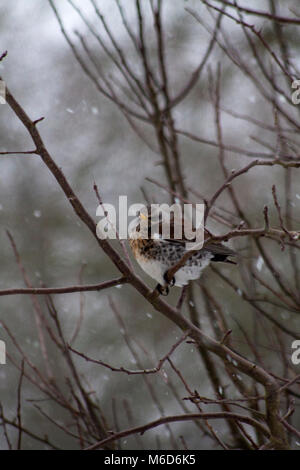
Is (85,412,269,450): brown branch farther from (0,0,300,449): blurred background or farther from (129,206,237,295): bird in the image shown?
(0,0,300,449): blurred background

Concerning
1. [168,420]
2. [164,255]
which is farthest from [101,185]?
[168,420]

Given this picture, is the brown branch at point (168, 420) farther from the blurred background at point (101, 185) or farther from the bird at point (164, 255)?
the blurred background at point (101, 185)

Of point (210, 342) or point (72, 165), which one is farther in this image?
point (72, 165)

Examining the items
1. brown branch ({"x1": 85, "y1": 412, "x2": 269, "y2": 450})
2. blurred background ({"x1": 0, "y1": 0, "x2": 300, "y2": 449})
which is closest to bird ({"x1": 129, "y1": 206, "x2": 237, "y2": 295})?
brown branch ({"x1": 85, "y1": 412, "x2": 269, "y2": 450})

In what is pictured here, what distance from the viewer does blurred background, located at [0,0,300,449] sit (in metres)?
7.23

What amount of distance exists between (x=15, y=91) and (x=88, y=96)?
3.73 feet

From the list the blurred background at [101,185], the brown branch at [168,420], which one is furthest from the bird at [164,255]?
the blurred background at [101,185]

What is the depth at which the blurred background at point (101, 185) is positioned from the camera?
7.23 m

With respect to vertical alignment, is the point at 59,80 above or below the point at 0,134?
above

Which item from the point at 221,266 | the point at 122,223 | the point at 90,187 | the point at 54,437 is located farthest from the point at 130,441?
the point at 122,223

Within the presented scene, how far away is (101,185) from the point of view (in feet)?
26.9

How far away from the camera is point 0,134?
8.66 metres
